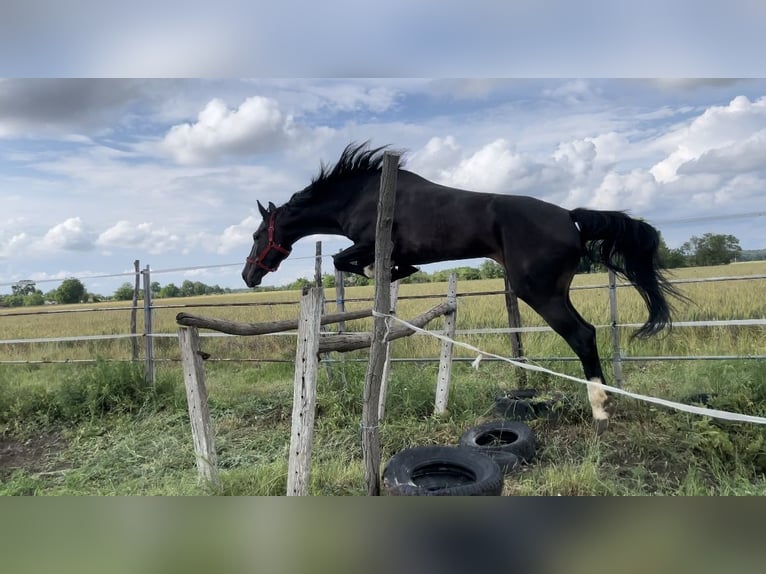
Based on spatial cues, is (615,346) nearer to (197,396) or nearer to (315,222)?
(315,222)

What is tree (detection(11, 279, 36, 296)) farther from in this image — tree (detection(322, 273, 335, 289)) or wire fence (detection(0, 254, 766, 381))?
tree (detection(322, 273, 335, 289))

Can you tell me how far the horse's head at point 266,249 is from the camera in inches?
145

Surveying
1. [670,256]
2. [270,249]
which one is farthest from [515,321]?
[270,249]

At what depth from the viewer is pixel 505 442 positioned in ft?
11.3

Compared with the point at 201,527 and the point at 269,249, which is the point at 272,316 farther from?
the point at 201,527

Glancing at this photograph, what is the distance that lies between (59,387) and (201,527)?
4.72 meters

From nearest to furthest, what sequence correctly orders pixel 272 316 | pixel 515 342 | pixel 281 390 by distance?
pixel 515 342, pixel 281 390, pixel 272 316

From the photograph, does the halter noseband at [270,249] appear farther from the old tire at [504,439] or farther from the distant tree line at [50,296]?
the distant tree line at [50,296]

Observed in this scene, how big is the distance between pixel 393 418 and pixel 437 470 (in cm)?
162

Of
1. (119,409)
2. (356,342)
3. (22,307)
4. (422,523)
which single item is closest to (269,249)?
(356,342)

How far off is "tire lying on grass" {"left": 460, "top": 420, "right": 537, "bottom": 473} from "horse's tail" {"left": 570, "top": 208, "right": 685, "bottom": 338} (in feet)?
3.50

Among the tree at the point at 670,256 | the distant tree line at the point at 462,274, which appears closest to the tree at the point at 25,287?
the distant tree line at the point at 462,274

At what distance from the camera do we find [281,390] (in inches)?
215

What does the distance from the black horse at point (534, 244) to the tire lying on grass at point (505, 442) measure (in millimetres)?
519
